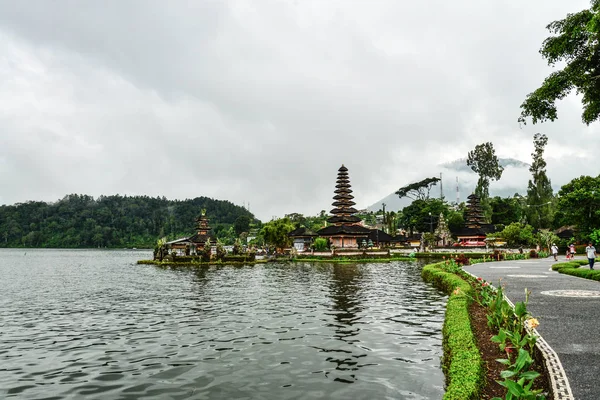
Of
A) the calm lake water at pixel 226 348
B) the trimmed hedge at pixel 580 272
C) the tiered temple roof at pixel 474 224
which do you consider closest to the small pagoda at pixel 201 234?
the tiered temple roof at pixel 474 224

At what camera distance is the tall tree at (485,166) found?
95.6 metres

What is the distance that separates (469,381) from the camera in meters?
7.10

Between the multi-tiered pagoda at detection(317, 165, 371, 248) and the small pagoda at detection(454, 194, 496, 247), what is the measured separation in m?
25.7

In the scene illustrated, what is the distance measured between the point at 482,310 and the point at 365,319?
426cm

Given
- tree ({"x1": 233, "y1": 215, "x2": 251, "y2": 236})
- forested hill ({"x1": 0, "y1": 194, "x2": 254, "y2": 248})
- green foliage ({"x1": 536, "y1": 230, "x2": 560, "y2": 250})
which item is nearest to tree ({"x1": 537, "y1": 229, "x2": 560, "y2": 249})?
green foliage ({"x1": 536, "y1": 230, "x2": 560, "y2": 250})

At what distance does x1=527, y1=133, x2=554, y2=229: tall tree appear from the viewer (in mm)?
80250

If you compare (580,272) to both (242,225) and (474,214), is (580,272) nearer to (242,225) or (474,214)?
(474,214)

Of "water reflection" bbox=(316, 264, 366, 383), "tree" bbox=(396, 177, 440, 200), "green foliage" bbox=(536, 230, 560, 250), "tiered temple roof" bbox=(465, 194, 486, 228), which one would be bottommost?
"water reflection" bbox=(316, 264, 366, 383)

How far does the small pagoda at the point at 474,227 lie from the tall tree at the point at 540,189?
10709mm

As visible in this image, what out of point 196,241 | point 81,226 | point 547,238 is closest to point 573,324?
point 547,238

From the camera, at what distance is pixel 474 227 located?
90.9m

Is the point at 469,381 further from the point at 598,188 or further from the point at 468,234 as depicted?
the point at 468,234

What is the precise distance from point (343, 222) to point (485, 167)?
135 feet

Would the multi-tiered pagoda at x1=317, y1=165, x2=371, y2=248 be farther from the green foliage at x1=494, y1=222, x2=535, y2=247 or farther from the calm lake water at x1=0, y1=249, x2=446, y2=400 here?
the calm lake water at x1=0, y1=249, x2=446, y2=400
